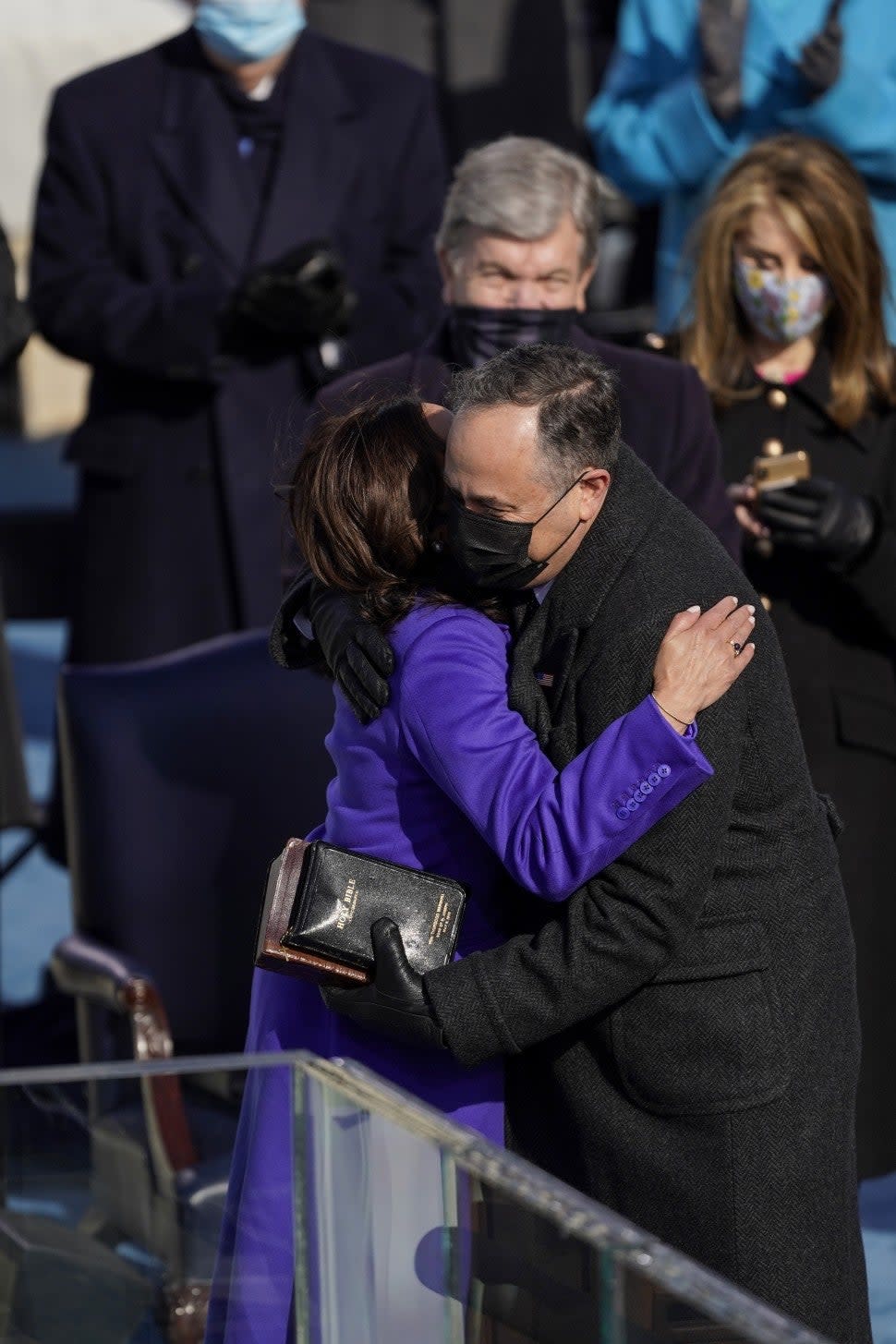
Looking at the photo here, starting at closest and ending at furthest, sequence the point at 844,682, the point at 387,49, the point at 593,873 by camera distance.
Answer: the point at 593,873 < the point at 844,682 < the point at 387,49

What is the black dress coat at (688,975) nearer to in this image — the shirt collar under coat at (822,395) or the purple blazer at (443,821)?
the purple blazer at (443,821)

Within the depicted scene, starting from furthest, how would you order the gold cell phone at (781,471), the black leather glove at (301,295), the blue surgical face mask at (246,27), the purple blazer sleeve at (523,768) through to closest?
the blue surgical face mask at (246,27) → the black leather glove at (301,295) → the gold cell phone at (781,471) → the purple blazer sleeve at (523,768)

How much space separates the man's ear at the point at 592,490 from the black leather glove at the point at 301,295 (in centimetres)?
206

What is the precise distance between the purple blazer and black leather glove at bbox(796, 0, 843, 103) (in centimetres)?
261

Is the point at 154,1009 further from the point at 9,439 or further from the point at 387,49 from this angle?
the point at 9,439

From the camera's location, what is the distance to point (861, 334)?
123 inches

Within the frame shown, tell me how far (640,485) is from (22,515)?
350 centimetres

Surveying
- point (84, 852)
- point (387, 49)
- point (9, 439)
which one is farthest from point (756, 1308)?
→ point (9, 439)

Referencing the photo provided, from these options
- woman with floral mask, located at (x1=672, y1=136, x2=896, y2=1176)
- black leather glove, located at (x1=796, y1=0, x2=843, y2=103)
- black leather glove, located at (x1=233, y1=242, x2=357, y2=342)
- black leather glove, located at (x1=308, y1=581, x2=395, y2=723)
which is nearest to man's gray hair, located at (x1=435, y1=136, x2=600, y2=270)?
woman with floral mask, located at (x1=672, y1=136, x2=896, y2=1176)

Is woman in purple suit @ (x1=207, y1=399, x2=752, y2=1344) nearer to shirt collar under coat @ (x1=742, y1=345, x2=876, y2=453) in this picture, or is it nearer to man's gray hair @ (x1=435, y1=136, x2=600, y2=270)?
man's gray hair @ (x1=435, y1=136, x2=600, y2=270)

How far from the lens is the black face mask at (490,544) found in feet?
6.33

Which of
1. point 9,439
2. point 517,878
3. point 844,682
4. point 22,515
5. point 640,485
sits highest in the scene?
point 640,485

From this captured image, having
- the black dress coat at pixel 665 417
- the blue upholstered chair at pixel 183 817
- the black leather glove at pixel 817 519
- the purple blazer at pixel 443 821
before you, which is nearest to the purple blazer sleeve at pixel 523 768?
the purple blazer at pixel 443 821

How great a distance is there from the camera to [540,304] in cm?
298
